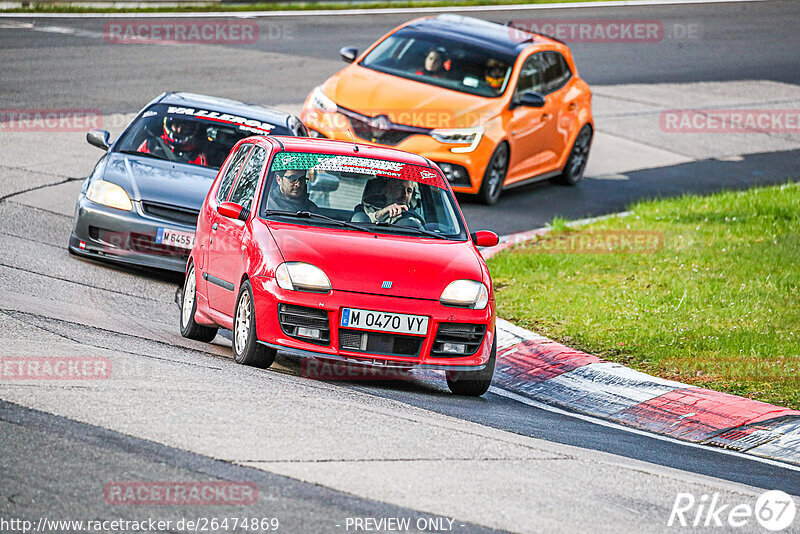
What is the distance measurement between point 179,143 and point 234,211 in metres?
3.87

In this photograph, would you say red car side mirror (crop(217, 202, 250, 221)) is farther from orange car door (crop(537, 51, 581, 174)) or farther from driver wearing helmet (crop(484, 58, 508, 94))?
orange car door (crop(537, 51, 581, 174))

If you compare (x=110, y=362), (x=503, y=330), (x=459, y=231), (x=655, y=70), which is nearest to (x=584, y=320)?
(x=503, y=330)

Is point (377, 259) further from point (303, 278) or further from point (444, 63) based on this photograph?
point (444, 63)

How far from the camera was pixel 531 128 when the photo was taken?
55.1ft

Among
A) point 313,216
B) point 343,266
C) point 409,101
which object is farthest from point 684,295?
point 409,101

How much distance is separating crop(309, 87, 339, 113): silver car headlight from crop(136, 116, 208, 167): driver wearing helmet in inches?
125

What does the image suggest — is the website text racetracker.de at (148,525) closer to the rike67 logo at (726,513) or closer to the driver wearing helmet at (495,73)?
the rike67 logo at (726,513)

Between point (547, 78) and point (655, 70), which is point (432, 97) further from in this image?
point (655, 70)

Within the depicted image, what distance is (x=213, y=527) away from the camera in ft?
17.5

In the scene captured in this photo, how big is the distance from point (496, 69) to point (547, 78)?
46.8 inches

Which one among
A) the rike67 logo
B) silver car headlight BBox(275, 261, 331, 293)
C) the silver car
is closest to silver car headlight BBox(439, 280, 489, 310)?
silver car headlight BBox(275, 261, 331, 293)

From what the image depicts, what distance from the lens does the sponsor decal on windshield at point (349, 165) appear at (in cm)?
951

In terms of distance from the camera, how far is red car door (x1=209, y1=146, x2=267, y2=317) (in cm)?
898

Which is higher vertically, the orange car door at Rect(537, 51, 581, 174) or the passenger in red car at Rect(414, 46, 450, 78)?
the passenger in red car at Rect(414, 46, 450, 78)
